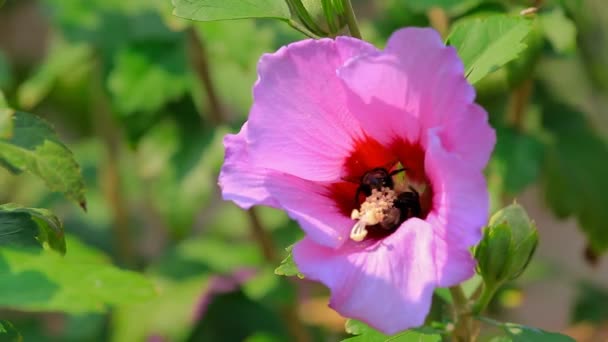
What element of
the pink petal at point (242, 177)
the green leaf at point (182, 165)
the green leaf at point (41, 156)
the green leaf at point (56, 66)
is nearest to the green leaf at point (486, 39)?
the pink petal at point (242, 177)

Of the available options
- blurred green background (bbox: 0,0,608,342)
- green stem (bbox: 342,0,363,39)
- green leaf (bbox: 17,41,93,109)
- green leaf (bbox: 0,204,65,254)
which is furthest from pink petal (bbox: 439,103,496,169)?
green leaf (bbox: 17,41,93,109)

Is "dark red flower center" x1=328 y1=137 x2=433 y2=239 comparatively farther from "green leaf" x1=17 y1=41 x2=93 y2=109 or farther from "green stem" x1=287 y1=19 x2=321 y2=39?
"green leaf" x1=17 y1=41 x2=93 y2=109

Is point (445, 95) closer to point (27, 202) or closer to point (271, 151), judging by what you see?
point (271, 151)

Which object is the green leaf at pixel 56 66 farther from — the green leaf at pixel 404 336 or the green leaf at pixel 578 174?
the green leaf at pixel 404 336

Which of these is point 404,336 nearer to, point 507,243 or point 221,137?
point 507,243

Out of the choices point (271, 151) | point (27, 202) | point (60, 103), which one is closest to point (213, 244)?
point (27, 202)
